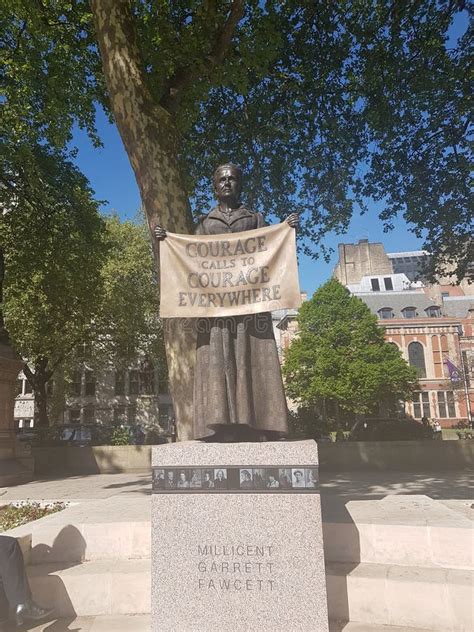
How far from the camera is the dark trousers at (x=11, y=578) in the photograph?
3885mm

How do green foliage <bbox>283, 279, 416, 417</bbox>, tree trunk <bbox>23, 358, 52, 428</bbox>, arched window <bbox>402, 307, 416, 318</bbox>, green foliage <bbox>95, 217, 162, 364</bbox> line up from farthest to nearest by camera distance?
arched window <bbox>402, 307, 416, 318</bbox> < green foliage <bbox>283, 279, 416, 417</bbox> < green foliage <bbox>95, 217, 162, 364</bbox> < tree trunk <bbox>23, 358, 52, 428</bbox>

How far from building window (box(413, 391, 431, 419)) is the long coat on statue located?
51564 millimetres

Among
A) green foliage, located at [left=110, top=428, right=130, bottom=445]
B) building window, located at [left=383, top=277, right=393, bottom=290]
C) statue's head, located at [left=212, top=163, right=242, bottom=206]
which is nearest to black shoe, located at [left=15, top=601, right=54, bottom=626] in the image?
statue's head, located at [left=212, top=163, right=242, bottom=206]

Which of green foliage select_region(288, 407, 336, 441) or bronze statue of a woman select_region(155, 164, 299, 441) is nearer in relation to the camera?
bronze statue of a woman select_region(155, 164, 299, 441)

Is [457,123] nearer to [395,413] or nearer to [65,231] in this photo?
[65,231]

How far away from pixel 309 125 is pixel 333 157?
1.23m

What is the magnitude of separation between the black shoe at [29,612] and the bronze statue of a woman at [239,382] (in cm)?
186

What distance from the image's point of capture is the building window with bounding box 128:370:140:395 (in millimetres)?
49969

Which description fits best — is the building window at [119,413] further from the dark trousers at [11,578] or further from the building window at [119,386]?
the dark trousers at [11,578]

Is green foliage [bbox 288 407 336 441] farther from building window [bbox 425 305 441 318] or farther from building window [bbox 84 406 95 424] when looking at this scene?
building window [bbox 425 305 441 318]

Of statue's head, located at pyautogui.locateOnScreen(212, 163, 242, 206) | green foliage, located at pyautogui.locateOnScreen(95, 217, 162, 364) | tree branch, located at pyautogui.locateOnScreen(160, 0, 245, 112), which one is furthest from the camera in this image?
green foliage, located at pyautogui.locateOnScreen(95, 217, 162, 364)

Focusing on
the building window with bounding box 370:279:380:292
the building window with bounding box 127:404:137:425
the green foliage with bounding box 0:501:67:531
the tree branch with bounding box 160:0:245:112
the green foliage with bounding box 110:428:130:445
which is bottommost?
the green foliage with bounding box 0:501:67:531

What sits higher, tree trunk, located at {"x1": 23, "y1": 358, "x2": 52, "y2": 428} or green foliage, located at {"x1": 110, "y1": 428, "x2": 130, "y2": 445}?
tree trunk, located at {"x1": 23, "y1": 358, "x2": 52, "y2": 428}

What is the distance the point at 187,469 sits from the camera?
4.11m
